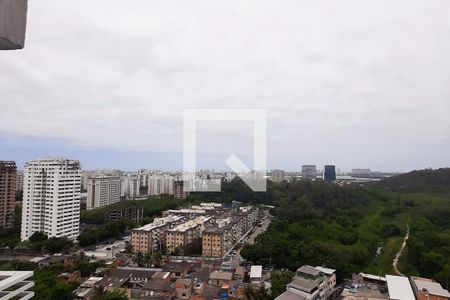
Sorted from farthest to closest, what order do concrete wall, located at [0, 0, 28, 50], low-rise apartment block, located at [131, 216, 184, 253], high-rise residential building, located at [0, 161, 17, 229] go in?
high-rise residential building, located at [0, 161, 17, 229] < low-rise apartment block, located at [131, 216, 184, 253] < concrete wall, located at [0, 0, 28, 50]

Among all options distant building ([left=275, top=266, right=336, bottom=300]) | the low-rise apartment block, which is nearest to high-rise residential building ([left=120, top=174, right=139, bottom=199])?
the low-rise apartment block

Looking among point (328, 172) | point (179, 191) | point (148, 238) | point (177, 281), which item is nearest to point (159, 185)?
point (179, 191)

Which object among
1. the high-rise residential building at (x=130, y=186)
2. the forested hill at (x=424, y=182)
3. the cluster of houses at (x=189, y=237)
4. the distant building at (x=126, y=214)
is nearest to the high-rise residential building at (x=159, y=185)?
the high-rise residential building at (x=130, y=186)

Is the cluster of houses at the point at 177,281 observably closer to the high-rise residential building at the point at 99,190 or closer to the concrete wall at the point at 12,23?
the concrete wall at the point at 12,23

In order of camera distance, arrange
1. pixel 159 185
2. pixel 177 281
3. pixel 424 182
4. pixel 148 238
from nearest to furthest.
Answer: pixel 177 281, pixel 148 238, pixel 424 182, pixel 159 185

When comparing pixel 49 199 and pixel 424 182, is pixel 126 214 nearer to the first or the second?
pixel 49 199

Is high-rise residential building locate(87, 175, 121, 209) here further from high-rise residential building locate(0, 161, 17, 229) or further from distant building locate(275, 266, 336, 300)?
distant building locate(275, 266, 336, 300)
